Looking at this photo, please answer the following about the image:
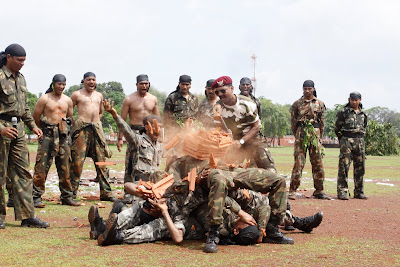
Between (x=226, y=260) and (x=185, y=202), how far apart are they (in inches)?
49.3

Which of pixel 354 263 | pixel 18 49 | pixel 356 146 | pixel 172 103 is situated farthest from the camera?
pixel 356 146

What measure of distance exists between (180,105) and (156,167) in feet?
10.7

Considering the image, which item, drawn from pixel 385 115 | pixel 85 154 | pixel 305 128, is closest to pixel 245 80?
pixel 305 128

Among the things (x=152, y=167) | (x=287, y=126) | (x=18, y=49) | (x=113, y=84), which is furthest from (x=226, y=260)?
(x=113, y=84)

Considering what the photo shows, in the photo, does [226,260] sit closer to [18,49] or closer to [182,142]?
[182,142]

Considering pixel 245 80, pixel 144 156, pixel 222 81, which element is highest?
pixel 245 80

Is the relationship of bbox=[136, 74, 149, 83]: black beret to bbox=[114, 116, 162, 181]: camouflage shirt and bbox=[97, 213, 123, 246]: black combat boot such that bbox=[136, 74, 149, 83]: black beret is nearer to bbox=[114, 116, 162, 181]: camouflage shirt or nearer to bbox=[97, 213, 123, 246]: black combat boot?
bbox=[114, 116, 162, 181]: camouflage shirt

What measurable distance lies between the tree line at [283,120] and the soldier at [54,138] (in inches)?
41.2

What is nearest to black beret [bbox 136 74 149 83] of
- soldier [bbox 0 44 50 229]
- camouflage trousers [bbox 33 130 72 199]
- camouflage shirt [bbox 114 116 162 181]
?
camouflage trousers [bbox 33 130 72 199]

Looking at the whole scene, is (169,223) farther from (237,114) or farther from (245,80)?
(245,80)

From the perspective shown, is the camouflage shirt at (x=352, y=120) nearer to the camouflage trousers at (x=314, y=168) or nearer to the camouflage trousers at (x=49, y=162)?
the camouflage trousers at (x=314, y=168)

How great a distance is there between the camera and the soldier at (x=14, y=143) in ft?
23.2

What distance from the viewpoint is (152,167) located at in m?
7.94

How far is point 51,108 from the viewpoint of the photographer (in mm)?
9609
